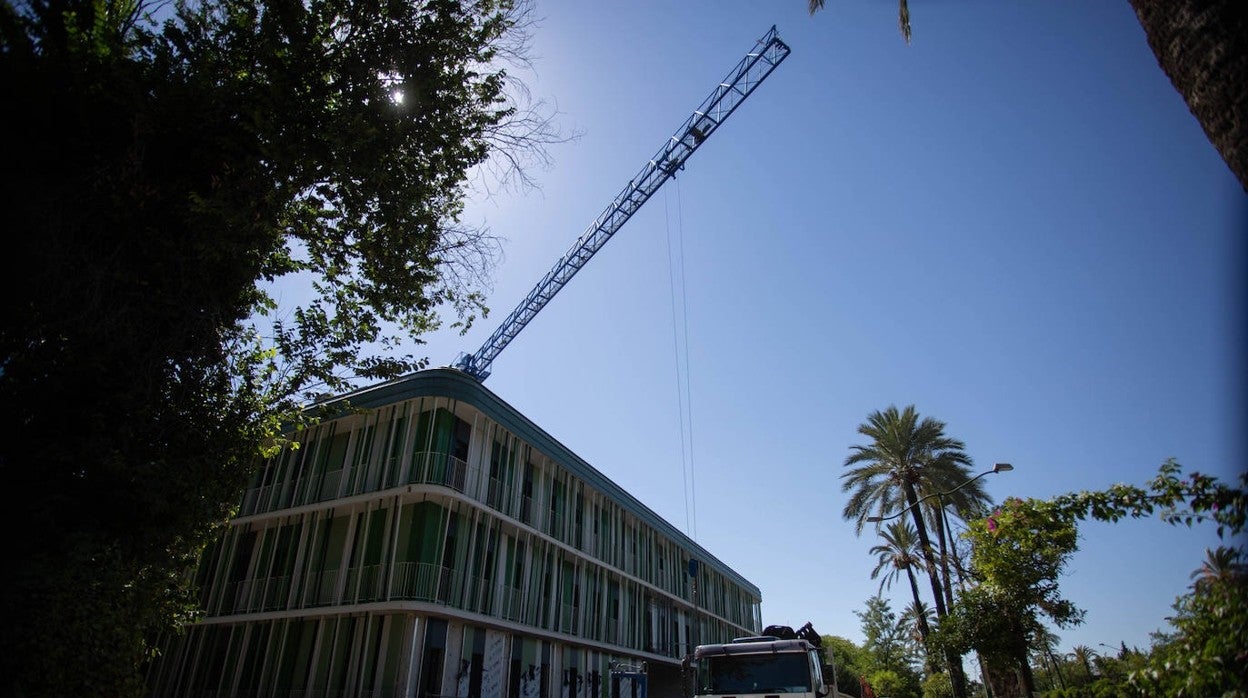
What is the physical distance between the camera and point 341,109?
1017 centimetres

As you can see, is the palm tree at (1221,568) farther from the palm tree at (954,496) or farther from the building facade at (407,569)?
the palm tree at (954,496)

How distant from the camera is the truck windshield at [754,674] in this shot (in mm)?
10875

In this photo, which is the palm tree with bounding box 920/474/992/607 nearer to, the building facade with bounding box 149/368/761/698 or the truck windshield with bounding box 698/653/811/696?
the building facade with bounding box 149/368/761/698

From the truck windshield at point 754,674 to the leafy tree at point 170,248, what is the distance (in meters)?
8.15

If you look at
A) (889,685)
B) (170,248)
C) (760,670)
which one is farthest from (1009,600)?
(889,685)

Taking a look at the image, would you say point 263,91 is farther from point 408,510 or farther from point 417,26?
point 408,510

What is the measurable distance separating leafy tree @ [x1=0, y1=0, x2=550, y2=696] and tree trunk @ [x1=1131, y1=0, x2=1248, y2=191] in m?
9.73

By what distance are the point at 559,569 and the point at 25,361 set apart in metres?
18.0

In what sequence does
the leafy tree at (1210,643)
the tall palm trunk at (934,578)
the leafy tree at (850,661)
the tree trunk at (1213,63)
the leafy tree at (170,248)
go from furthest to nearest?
the leafy tree at (850,661)
the tall palm trunk at (934,578)
the leafy tree at (170,248)
the leafy tree at (1210,643)
the tree trunk at (1213,63)

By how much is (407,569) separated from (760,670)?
33.9 feet

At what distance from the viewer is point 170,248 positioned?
9.19m

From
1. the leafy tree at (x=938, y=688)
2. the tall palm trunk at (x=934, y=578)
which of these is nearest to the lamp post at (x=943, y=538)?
the tall palm trunk at (x=934, y=578)

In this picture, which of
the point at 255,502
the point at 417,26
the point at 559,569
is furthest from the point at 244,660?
the point at 417,26

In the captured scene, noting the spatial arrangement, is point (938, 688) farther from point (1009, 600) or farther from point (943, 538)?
point (1009, 600)
